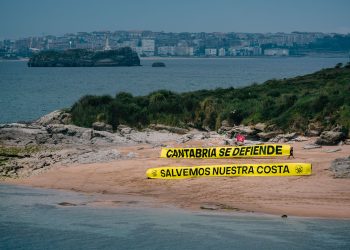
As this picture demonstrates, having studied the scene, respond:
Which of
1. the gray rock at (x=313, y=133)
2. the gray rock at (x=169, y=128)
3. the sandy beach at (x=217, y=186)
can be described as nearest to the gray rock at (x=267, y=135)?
the gray rock at (x=313, y=133)

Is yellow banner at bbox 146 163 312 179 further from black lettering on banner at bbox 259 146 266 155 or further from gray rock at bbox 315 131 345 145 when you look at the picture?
gray rock at bbox 315 131 345 145

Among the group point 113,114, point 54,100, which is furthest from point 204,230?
point 54,100

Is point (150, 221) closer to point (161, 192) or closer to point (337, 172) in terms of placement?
point (161, 192)

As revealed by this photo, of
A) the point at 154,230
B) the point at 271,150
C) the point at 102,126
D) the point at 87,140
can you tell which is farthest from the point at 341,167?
the point at 102,126

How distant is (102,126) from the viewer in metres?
42.7

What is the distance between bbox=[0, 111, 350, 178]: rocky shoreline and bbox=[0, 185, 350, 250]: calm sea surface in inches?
263

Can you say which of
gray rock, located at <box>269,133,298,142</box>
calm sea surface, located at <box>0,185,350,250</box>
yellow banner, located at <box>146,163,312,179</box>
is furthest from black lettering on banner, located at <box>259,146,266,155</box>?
calm sea surface, located at <box>0,185,350,250</box>

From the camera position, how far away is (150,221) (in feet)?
80.8

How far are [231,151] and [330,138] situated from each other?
5052mm

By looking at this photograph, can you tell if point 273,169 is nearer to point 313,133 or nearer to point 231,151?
point 231,151

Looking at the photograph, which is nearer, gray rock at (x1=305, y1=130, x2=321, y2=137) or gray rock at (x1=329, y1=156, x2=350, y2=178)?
gray rock at (x1=329, y1=156, x2=350, y2=178)

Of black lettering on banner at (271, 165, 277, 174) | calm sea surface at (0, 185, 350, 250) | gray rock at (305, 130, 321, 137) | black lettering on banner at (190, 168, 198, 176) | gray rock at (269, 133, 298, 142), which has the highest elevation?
gray rock at (305, 130, 321, 137)

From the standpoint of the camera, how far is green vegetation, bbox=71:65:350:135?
38625 mm

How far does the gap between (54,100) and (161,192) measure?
178ft
